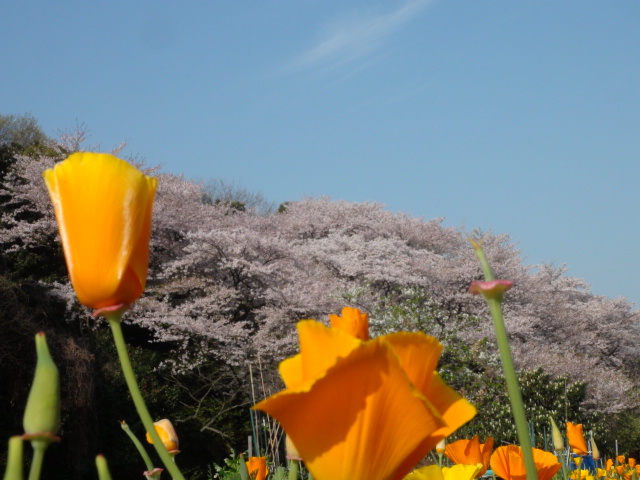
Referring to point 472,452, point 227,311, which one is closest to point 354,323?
point 472,452

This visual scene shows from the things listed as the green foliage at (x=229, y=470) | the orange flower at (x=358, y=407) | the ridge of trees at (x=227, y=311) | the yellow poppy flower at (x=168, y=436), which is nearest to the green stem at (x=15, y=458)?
the orange flower at (x=358, y=407)

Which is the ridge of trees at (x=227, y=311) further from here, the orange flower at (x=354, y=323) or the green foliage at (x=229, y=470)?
the orange flower at (x=354, y=323)

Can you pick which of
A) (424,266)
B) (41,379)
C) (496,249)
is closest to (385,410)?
(41,379)

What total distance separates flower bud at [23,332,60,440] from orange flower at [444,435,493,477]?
85 cm

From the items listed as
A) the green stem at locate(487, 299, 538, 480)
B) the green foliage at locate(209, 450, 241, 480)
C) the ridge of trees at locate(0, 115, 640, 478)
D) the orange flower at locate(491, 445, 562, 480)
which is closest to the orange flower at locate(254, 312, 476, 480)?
the green stem at locate(487, 299, 538, 480)

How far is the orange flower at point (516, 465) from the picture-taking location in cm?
93

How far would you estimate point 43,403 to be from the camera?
371mm

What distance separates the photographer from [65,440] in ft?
25.0

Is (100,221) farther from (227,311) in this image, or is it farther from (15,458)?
(227,311)

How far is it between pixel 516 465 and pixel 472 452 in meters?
0.18

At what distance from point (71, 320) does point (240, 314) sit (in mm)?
2538

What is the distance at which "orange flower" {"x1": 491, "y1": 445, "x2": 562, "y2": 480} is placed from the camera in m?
0.93

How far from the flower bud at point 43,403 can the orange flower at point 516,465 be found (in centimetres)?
69

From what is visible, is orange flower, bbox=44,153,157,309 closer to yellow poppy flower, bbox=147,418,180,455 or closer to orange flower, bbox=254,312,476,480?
orange flower, bbox=254,312,476,480
